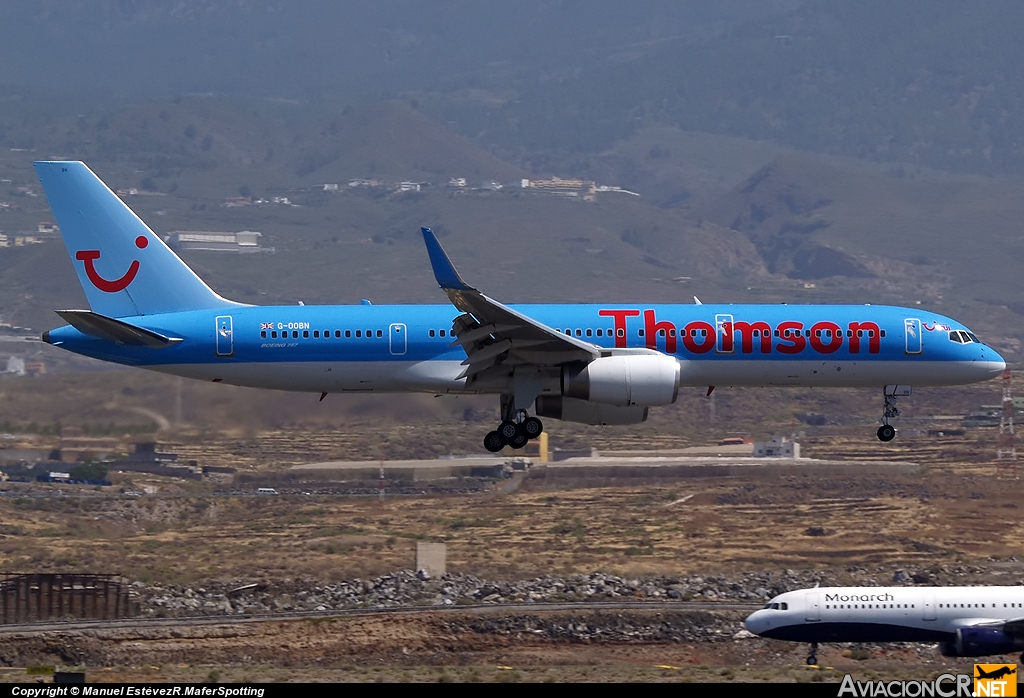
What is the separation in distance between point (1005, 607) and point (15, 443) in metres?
61.9

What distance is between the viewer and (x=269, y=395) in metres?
71.6

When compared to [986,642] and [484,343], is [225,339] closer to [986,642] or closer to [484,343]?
[484,343]

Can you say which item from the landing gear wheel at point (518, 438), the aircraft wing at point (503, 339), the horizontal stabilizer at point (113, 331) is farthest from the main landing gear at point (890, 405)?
the horizontal stabilizer at point (113, 331)

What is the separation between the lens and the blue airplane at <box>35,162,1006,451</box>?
2029 inches

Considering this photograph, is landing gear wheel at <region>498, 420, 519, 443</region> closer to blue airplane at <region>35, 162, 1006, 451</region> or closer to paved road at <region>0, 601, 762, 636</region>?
blue airplane at <region>35, 162, 1006, 451</region>

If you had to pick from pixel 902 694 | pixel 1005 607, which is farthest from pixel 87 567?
pixel 902 694

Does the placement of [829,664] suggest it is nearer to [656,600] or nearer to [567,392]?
[656,600]

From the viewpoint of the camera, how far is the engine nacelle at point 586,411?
5374 cm

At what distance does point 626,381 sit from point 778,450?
2484 inches

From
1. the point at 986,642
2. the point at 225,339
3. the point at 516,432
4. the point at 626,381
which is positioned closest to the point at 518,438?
the point at 516,432

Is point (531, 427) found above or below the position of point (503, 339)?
below

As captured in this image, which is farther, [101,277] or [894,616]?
[894,616]

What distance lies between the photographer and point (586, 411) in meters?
54.1

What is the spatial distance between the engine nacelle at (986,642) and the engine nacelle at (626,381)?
1717cm
